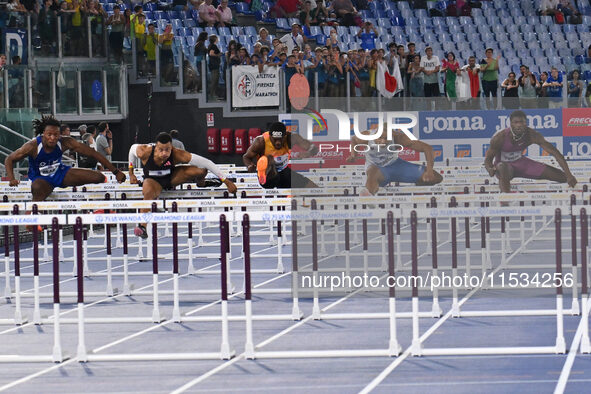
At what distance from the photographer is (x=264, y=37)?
29141mm

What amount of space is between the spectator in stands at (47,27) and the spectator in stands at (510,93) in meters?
10.1

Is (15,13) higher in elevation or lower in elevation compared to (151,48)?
higher

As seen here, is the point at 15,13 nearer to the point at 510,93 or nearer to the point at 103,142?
the point at 103,142

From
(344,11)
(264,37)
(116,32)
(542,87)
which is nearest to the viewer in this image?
(542,87)

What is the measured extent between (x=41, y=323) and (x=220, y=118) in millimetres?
17869

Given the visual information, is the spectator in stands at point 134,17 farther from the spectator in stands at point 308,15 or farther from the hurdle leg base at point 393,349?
the hurdle leg base at point 393,349

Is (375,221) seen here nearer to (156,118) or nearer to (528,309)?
(156,118)

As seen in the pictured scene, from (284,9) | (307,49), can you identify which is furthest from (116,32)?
(307,49)

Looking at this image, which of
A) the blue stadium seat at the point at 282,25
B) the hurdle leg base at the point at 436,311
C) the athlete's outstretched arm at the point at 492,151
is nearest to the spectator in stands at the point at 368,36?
the blue stadium seat at the point at 282,25

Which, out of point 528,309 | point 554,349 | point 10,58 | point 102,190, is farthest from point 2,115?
point 554,349

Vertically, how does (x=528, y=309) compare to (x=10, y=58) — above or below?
below

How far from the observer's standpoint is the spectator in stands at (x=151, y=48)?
96.0ft

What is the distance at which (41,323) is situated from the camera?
1209 centimetres

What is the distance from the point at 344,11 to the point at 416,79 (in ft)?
22.7
